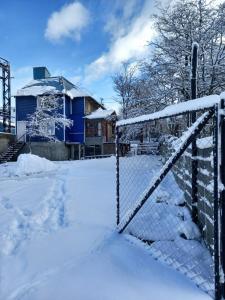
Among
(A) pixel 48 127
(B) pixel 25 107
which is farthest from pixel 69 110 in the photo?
(B) pixel 25 107

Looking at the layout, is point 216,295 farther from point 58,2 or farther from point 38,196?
point 58,2

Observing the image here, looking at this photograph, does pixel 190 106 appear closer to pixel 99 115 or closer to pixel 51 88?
pixel 51 88

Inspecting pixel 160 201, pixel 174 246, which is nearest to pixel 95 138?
pixel 160 201

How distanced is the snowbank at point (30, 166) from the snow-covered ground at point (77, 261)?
990cm

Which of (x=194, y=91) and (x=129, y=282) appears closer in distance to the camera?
(x=129, y=282)

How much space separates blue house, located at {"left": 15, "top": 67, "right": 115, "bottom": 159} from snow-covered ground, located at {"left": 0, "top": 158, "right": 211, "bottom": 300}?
79.3ft

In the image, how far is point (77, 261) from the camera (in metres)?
4.29

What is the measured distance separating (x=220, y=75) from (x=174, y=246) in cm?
954

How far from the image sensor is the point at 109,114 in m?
34.4

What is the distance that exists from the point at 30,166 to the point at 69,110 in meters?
15.5

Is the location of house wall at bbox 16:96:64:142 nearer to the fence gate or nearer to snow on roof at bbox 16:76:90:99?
snow on roof at bbox 16:76:90:99

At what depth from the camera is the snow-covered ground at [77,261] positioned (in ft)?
11.4

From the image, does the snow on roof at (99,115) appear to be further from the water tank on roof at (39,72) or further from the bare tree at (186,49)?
the bare tree at (186,49)

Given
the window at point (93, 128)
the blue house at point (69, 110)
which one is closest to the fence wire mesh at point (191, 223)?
the blue house at point (69, 110)
